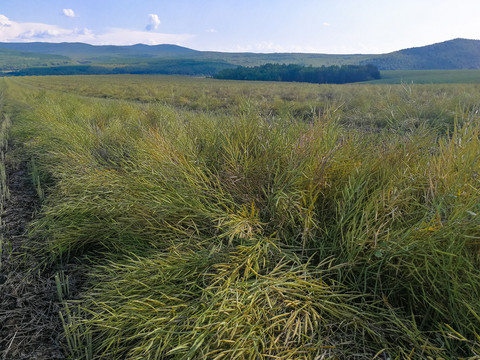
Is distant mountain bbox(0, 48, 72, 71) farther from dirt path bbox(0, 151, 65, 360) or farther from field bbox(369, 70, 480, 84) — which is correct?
dirt path bbox(0, 151, 65, 360)

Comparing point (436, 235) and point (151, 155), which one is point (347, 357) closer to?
point (436, 235)

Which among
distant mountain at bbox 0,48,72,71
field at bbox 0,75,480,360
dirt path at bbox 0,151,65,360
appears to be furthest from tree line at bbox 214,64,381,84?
distant mountain at bbox 0,48,72,71

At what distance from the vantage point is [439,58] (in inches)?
4715

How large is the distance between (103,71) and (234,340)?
116390mm

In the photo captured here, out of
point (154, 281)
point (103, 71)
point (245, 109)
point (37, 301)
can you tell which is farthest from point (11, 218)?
point (103, 71)

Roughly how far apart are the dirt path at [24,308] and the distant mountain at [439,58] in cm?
12857

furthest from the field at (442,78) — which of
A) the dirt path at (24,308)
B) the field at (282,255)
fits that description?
the dirt path at (24,308)

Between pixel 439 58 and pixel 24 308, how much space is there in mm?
148521

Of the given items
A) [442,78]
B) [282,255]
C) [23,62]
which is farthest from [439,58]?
[23,62]

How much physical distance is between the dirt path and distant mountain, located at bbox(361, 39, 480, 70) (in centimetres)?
12857

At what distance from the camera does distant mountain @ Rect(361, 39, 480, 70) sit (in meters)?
113

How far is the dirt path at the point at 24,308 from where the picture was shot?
1.65 metres

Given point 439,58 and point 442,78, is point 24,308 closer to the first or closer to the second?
point 442,78

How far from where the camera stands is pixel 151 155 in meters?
2.58
